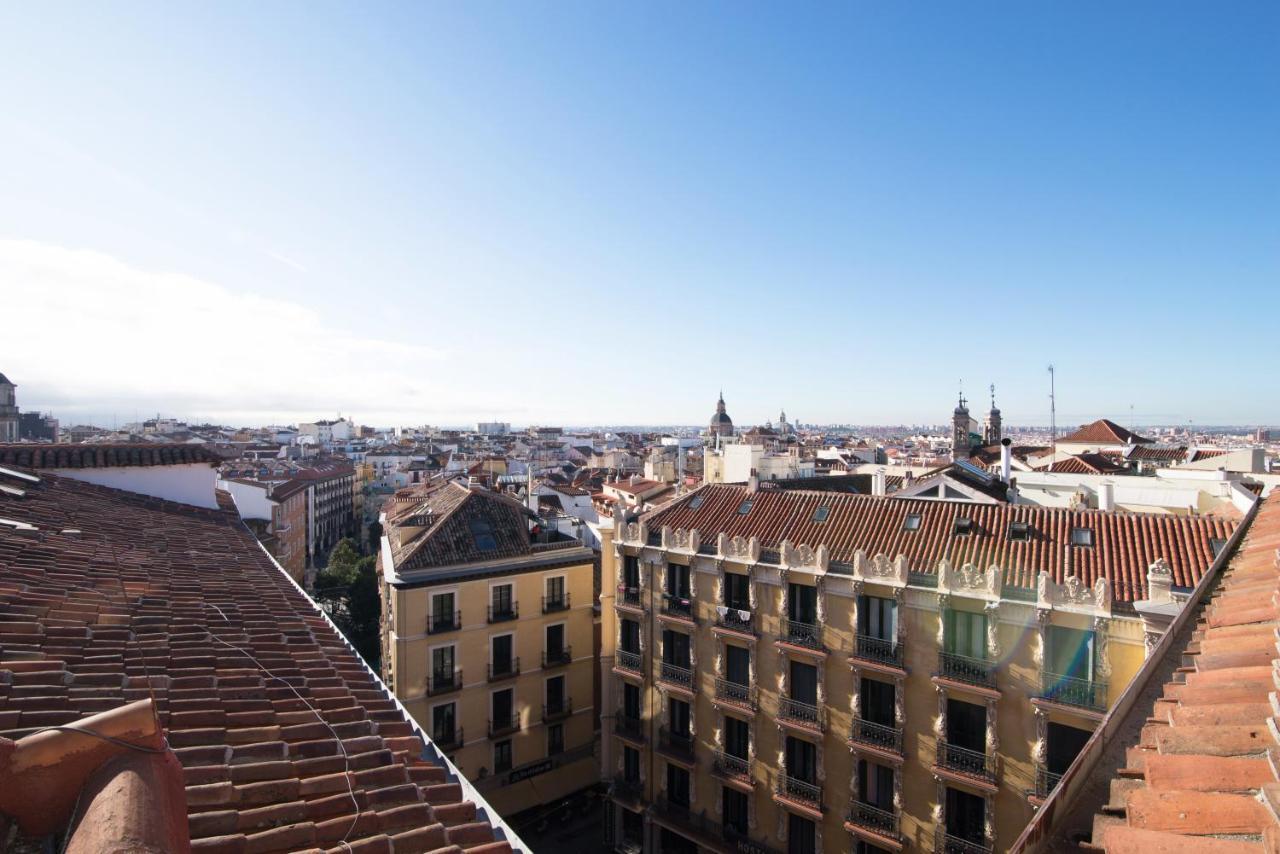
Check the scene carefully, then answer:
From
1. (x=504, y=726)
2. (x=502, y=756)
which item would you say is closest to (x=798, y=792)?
(x=504, y=726)

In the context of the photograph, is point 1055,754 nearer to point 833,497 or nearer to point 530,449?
point 833,497

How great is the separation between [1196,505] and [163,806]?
2739 cm

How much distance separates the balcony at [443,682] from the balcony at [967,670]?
15.3 meters

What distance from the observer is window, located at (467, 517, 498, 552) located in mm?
24203

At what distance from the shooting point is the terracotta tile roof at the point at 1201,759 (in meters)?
2.38

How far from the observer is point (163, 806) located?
305 centimetres

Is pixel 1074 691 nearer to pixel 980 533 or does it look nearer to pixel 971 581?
pixel 971 581

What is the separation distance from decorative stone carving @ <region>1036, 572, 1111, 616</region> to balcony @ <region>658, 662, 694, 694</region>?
1023cm

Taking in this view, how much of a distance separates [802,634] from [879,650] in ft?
6.89

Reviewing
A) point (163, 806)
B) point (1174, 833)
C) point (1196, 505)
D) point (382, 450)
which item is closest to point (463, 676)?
point (163, 806)

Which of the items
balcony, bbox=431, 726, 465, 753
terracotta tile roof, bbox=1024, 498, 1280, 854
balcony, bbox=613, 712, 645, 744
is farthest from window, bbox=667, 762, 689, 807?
terracotta tile roof, bbox=1024, 498, 1280, 854

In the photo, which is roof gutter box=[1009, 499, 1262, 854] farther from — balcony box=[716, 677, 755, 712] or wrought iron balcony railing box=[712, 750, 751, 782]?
wrought iron balcony railing box=[712, 750, 751, 782]

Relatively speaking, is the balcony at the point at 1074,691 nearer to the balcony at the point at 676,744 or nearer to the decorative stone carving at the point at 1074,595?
the decorative stone carving at the point at 1074,595

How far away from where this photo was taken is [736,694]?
2000cm
